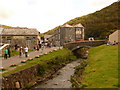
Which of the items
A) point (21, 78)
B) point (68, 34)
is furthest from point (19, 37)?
point (68, 34)

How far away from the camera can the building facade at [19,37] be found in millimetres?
39594

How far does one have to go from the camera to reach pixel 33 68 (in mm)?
20953

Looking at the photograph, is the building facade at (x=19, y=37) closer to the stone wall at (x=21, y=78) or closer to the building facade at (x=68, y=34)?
the stone wall at (x=21, y=78)

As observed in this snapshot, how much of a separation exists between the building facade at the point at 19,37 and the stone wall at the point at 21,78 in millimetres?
20073

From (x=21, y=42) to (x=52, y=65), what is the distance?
16.3m

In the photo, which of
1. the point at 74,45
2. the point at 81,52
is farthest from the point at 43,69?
the point at 81,52

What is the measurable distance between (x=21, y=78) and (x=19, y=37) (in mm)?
24860

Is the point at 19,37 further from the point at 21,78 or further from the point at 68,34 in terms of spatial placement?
the point at 68,34

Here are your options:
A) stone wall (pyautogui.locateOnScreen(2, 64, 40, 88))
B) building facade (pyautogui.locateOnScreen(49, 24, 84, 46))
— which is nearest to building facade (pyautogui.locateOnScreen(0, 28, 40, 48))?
stone wall (pyautogui.locateOnScreen(2, 64, 40, 88))

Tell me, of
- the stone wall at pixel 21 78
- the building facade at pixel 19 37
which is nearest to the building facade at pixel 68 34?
the building facade at pixel 19 37

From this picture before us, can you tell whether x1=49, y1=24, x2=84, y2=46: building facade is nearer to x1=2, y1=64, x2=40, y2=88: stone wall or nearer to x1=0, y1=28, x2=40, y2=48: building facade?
x1=0, y1=28, x2=40, y2=48: building facade

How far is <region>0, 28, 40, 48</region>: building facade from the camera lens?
3959 cm

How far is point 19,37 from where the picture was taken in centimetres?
4066

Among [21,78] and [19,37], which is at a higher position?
[19,37]
